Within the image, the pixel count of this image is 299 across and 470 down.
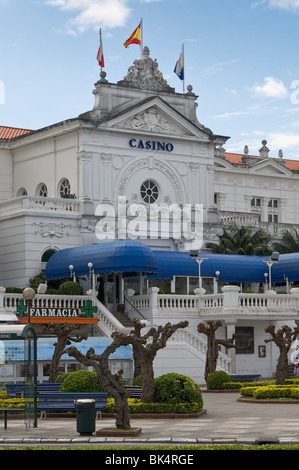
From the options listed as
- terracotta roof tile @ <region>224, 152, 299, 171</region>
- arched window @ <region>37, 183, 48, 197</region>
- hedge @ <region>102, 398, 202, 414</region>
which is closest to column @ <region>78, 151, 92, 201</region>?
arched window @ <region>37, 183, 48, 197</region>

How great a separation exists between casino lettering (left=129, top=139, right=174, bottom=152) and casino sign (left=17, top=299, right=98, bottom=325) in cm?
1421

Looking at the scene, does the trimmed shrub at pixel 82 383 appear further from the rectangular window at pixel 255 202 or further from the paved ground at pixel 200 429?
the rectangular window at pixel 255 202

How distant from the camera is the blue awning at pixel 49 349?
43125 millimetres

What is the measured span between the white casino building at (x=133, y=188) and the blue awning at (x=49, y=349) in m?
3.86

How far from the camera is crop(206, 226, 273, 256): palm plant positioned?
64.6 m

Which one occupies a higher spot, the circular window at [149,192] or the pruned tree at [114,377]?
the circular window at [149,192]

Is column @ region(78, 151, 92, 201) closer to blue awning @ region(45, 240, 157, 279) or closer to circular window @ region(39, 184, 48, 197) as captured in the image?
blue awning @ region(45, 240, 157, 279)

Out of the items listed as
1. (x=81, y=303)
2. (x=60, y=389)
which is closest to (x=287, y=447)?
(x=60, y=389)

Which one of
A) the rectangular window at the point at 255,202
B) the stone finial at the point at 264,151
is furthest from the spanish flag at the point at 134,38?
the stone finial at the point at 264,151

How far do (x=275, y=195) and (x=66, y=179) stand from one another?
71.3 ft

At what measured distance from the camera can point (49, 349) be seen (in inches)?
1790

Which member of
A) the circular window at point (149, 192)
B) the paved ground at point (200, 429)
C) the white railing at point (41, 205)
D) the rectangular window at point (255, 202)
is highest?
the rectangular window at point (255, 202)

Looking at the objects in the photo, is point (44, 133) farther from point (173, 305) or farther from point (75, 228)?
point (173, 305)

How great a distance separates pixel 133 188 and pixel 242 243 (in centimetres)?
806
